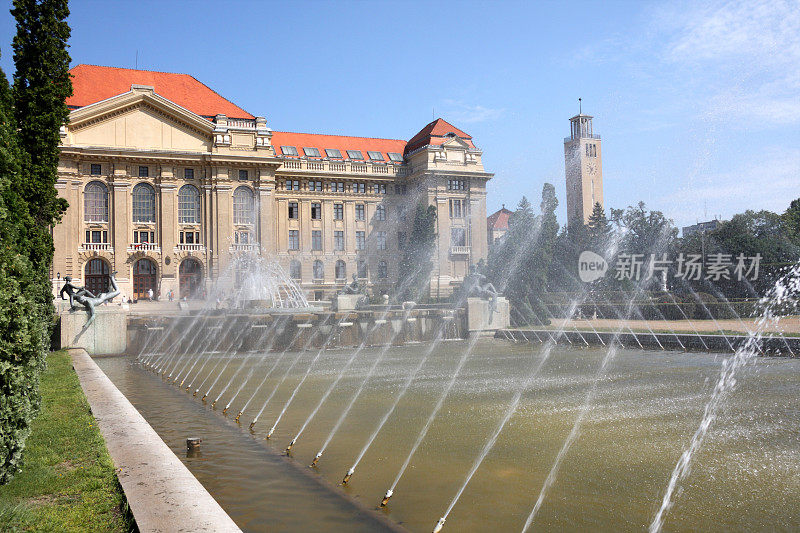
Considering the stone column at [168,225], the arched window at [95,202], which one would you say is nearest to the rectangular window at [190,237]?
the stone column at [168,225]

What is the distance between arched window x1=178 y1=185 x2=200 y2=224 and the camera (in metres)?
55.1

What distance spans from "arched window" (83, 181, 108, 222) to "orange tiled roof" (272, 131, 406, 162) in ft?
59.0

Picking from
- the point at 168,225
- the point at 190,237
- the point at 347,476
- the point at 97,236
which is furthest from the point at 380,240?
the point at 347,476

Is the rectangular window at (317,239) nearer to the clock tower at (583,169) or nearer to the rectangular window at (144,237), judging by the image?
the rectangular window at (144,237)

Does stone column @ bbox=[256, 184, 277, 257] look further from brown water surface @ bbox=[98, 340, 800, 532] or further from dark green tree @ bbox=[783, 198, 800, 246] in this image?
dark green tree @ bbox=[783, 198, 800, 246]

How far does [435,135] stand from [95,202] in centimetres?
3394

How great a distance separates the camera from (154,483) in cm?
551

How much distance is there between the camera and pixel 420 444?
8.81 m

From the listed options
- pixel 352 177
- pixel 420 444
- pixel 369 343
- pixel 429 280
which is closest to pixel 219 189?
pixel 352 177

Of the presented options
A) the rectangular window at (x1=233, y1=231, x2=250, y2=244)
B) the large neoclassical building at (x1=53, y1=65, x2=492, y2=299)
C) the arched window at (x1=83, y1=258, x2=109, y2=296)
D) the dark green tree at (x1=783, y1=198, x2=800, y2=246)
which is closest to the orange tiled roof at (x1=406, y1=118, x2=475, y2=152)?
the large neoclassical building at (x1=53, y1=65, x2=492, y2=299)

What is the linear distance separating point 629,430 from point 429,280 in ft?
183

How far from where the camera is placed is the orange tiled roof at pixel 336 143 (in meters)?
66.1

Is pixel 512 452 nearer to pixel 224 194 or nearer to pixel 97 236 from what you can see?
pixel 224 194

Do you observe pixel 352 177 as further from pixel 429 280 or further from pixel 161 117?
pixel 161 117
